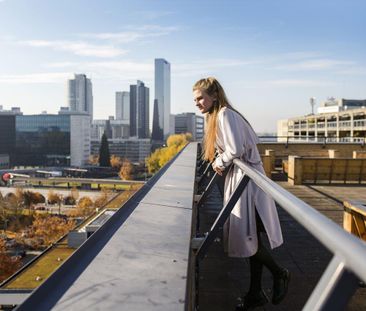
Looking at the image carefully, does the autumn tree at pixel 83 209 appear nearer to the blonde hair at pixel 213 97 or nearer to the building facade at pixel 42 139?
the blonde hair at pixel 213 97

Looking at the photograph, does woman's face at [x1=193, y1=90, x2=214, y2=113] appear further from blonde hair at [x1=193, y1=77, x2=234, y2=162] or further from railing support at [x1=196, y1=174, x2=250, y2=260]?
railing support at [x1=196, y1=174, x2=250, y2=260]

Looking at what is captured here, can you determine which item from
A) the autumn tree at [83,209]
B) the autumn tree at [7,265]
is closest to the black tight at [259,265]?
the autumn tree at [7,265]

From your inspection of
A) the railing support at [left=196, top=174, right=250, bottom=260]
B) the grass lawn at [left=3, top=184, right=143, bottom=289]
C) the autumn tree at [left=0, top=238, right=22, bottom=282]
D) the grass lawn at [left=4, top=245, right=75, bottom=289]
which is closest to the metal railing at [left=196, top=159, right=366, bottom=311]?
the railing support at [left=196, top=174, right=250, bottom=260]

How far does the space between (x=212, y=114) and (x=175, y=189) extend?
1.02 m

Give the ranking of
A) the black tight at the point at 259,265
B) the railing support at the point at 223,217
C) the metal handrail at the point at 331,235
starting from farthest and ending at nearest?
the black tight at the point at 259,265 → the railing support at the point at 223,217 → the metal handrail at the point at 331,235

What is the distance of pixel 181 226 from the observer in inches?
96.0

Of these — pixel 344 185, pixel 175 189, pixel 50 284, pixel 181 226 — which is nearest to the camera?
pixel 50 284

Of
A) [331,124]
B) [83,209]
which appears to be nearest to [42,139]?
[83,209]

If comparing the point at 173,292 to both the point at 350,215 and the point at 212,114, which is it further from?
the point at 350,215

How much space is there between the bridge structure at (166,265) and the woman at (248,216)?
0.33 ft

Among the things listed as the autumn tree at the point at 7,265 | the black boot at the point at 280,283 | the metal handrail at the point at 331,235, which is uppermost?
the metal handrail at the point at 331,235

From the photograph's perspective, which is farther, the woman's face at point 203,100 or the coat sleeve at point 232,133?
the woman's face at point 203,100

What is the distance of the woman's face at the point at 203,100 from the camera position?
3.08 meters

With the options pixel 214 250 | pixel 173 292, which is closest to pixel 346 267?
pixel 173 292
